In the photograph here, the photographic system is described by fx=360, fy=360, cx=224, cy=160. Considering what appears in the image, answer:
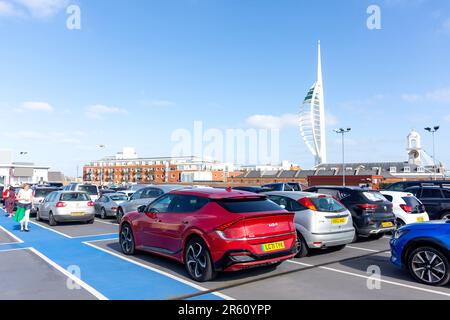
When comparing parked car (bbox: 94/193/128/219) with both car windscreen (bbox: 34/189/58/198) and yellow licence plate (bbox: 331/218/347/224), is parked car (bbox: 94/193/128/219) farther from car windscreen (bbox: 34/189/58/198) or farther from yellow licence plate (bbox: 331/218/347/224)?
yellow licence plate (bbox: 331/218/347/224)

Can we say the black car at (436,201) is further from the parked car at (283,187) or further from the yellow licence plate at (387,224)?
the parked car at (283,187)

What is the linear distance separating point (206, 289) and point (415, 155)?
3476 inches

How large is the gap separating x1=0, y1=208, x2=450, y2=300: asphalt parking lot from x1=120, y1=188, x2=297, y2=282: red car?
0.36 meters

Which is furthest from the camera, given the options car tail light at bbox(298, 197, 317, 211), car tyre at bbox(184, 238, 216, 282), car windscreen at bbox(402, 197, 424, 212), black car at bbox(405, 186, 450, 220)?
black car at bbox(405, 186, 450, 220)

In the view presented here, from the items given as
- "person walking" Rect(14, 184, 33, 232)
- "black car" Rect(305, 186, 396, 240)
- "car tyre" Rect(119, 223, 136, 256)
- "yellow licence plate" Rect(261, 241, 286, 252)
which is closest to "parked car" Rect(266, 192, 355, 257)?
"black car" Rect(305, 186, 396, 240)

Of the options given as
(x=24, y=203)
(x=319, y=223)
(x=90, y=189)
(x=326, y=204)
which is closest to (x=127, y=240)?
(x=319, y=223)

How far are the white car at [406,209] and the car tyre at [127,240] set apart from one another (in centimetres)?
744

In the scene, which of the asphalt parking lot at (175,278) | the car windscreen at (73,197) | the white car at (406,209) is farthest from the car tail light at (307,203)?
the car windscreen at (73,197)

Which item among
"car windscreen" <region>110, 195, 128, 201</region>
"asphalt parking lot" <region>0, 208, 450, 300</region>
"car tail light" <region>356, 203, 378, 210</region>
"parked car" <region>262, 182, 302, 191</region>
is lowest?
"asphalt parking lot" <region>0, 208, 450, 300</region>

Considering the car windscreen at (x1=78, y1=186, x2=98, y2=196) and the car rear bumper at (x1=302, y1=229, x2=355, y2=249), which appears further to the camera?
the car windscreen at (x1=78, y1=186, x2=98, y2=196)

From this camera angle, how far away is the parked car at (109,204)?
15.8 m

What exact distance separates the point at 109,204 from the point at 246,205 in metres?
11.3

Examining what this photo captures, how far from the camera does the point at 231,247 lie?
5656 millimetres

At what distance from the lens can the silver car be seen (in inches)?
530
